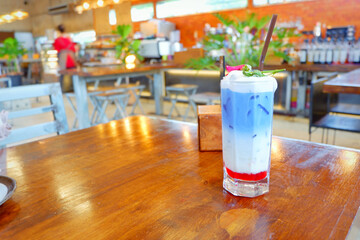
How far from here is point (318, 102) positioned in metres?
2.48

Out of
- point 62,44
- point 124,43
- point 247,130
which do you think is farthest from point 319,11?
point 247,130

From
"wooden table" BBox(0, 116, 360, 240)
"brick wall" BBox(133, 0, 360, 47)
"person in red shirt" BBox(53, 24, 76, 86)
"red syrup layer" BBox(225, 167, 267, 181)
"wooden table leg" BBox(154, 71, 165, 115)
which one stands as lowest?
"wooden table leg" BBox(154, 71, 165, 115)

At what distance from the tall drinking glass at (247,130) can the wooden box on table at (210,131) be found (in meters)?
0.22

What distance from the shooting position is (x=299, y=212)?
56cm

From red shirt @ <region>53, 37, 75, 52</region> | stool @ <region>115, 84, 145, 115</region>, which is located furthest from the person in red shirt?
stool @ <region>115, 84, 145, 115</region>

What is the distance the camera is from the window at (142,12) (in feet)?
28.1

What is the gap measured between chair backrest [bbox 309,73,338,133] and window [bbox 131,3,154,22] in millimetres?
6916

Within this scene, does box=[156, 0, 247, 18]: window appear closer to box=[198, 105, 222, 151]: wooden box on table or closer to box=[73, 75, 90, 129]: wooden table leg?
box=[73, 75, 90, 129]: wooden table leg

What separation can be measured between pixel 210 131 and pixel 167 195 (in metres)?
0.29

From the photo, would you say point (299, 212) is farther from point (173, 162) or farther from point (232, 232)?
point (173, 162)

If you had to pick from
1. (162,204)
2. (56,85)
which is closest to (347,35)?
(56,85)

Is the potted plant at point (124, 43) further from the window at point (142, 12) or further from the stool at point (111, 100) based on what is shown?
the window at point (142, 12)

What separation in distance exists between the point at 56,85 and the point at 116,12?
26.6 feet

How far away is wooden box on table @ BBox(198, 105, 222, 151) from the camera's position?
872 mm
